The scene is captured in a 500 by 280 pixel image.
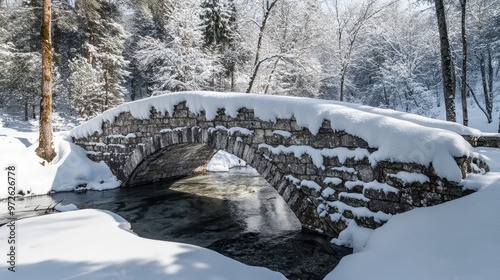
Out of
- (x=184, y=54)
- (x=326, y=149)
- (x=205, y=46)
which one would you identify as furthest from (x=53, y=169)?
(x=205, y=46)

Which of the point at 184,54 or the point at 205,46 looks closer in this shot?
the point at 184,54

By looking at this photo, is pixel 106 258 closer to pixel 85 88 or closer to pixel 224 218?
pixel 224 218

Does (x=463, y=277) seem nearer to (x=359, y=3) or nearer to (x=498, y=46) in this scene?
(x=359, y=3)

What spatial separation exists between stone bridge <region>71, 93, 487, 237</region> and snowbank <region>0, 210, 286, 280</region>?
1792 millimetres

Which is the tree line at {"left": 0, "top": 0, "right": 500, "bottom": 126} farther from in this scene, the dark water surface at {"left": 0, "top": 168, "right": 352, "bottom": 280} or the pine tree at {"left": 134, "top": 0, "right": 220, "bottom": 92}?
the dark water surface at {"left": 0, "top": 168, "right": 352, "bottom": 280}

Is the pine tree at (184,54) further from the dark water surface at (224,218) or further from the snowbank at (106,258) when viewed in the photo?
the snowbank at (106,258)

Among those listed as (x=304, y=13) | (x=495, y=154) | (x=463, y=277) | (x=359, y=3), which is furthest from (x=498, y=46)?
(x=463, y=277)

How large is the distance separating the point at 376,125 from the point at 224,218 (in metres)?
3.59

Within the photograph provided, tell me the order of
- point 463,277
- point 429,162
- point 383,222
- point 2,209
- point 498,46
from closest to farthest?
point 463,277, point 429,162, point 383,222, point 2,209, point 498,46

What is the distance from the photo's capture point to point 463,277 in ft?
7.05

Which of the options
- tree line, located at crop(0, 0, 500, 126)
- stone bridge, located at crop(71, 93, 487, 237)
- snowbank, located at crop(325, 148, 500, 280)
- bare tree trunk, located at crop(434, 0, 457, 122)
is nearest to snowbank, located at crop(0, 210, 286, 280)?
snowbank, located at crop(325, 148, 500, 280)

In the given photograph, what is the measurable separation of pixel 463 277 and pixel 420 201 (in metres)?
1.50

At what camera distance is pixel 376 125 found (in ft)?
13.0

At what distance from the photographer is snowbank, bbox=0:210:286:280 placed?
2652mm
